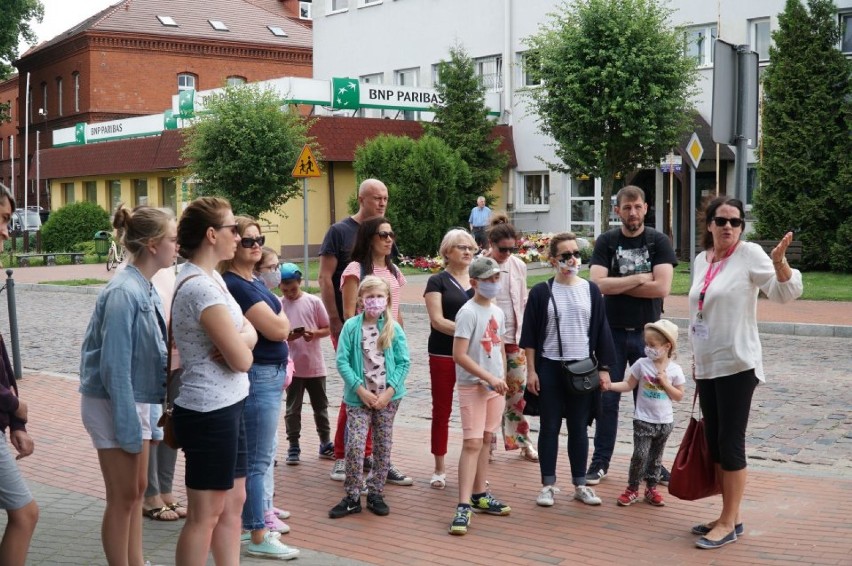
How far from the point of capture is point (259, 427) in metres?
6.05

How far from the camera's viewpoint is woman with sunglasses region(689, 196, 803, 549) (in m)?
6.11

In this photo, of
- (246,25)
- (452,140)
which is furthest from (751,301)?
(246,25)

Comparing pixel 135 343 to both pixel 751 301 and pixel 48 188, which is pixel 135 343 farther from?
pixel 48 188

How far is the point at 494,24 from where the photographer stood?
131 feet

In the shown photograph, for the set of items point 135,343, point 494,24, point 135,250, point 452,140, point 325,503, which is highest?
point 494,24

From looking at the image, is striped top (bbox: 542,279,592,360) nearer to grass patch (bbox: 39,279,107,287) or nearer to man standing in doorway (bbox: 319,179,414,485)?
man standing in doorway (bbox: 319,179,414,485)

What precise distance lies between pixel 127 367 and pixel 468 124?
32.5 meters

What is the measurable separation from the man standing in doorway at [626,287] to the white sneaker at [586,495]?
454 mm

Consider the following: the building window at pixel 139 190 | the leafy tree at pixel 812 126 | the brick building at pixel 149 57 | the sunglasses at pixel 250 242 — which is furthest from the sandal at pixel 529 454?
the brick building at pixel 149 57

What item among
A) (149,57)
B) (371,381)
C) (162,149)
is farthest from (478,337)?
(149,57)

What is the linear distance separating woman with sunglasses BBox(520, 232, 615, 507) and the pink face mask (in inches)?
36.7

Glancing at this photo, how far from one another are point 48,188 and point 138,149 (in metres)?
14.0

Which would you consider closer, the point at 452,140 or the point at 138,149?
the point at 452,140

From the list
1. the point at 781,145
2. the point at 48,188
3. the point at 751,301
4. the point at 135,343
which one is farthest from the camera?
the point at 48,188
